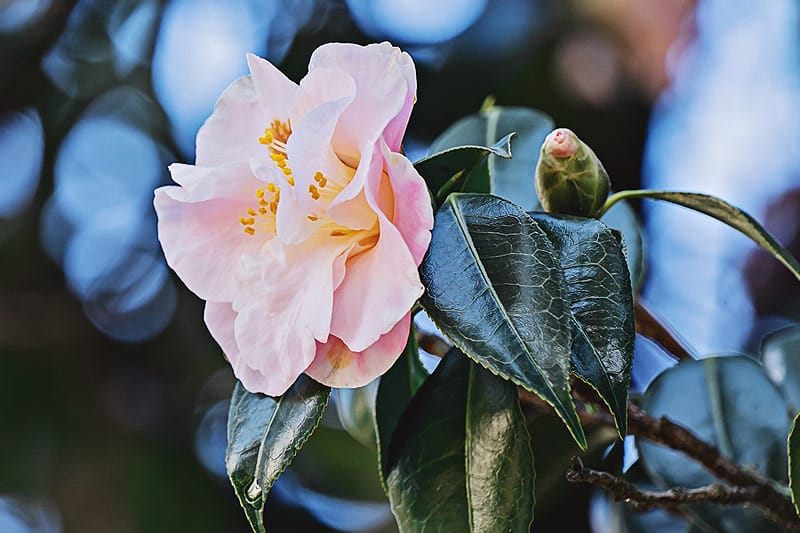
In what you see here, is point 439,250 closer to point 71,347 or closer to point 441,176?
point 441,176

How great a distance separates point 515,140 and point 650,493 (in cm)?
40

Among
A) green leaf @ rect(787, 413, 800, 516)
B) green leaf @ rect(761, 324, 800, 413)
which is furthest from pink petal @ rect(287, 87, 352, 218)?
green leaf @ rect(761, 324, 800, 413)

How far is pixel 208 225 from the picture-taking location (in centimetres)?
61

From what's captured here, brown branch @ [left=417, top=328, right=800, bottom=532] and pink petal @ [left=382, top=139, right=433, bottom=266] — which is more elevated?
pink petal @ [left=382, top=139, right=433, bottom=266]

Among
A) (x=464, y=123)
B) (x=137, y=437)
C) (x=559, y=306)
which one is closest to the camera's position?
(x=559, y=306)

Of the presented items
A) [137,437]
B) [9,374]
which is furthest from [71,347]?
[137,437]

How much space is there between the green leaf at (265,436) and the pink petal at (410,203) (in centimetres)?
11

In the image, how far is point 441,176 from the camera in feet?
1.89

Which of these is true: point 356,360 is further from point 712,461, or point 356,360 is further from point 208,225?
point 712,461

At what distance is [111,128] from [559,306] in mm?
1787

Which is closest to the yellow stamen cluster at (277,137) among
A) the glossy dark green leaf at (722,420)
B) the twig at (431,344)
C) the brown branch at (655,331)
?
the twig at (431,344)

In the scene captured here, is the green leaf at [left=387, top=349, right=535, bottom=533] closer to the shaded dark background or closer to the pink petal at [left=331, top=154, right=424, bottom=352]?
the pink petal at [left=331, top=154, right=424, bottom=352]

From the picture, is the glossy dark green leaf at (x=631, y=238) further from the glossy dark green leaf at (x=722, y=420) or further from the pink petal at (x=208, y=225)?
the pink petal at (x=208, y=225)

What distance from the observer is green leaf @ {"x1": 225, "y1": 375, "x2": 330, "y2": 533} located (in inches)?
20.5
